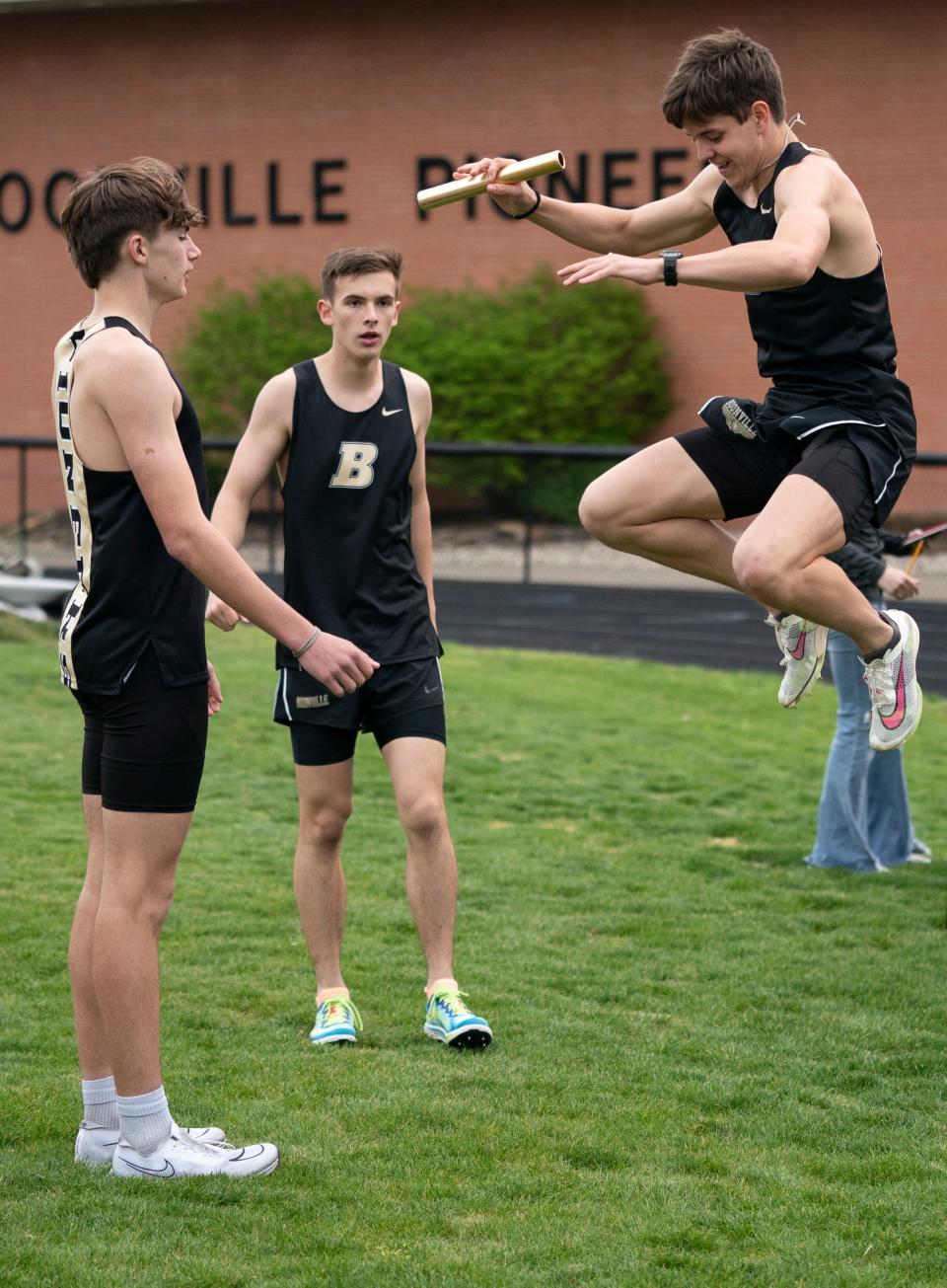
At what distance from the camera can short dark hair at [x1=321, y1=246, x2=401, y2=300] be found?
191 inches

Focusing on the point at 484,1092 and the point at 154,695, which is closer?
the point at 154,695

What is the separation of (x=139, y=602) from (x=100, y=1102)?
4.03 ft

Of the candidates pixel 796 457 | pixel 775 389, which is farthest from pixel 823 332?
pixel 796 457

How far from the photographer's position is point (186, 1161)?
146 inches

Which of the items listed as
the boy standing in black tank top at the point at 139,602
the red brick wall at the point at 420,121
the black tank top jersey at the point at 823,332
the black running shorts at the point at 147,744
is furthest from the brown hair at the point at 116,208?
the red brick wall at the point at 420,121

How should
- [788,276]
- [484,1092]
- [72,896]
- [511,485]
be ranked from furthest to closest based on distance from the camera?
[511,485]
[72,896]
[484,1092]
[788,276]

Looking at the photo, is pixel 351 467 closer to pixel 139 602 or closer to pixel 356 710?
pixel 356 710

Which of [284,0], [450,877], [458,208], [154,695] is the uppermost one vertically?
[284,0]

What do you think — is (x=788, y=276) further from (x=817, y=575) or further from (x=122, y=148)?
(x=122, y=148)

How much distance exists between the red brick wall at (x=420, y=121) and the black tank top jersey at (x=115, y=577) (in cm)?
1638

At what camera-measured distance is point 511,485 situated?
16.5 meters

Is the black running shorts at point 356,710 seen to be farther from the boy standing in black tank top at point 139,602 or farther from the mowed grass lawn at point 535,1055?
the boy standing in black tank top at point 139,602

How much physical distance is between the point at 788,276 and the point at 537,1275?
7.94 feet

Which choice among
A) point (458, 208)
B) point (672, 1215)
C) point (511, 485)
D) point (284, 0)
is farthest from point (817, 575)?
point (284, 0)
